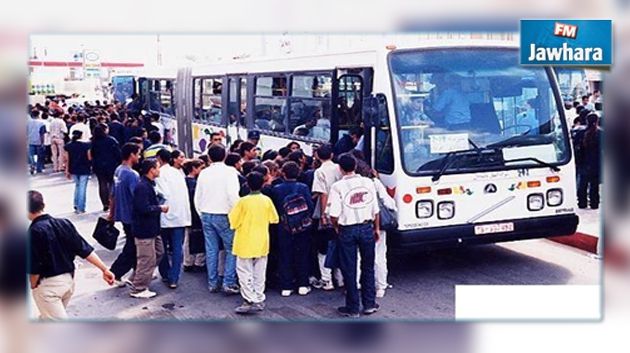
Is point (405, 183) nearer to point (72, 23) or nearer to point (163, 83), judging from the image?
point (72, 23)

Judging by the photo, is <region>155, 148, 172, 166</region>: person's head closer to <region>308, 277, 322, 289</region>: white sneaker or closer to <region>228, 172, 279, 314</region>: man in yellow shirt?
<region>228, 172, 279, 314</region>: man in yellow shirt

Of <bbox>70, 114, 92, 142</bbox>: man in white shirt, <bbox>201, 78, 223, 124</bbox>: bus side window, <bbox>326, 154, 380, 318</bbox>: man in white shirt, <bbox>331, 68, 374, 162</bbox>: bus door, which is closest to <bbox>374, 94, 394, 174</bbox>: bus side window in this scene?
<bbox>331, 68, 374, 162</bbox>: bus door

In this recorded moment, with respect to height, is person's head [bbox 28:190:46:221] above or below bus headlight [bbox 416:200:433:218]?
above

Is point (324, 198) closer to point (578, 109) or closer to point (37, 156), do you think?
point (37, 156)

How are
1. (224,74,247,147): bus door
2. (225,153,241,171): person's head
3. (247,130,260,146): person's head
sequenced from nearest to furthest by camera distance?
(225,153,241,171): person's head
(247,130,260,146): person's head
(224,74,247,147): bus door

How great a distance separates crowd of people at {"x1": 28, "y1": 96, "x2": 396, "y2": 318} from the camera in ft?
19.3

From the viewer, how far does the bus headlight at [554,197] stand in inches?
249

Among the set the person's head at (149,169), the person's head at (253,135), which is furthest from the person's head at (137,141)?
the person's head at (253,135)

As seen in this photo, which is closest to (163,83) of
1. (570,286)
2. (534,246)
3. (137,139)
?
(137,139)

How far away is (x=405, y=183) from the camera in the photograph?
6.19 meters

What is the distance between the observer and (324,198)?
634 centimetres

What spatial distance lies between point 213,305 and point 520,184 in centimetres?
275

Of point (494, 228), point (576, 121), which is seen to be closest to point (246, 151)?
point (494, 228)

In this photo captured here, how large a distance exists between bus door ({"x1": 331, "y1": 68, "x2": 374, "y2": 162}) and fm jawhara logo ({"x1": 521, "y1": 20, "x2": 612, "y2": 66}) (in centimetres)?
159
